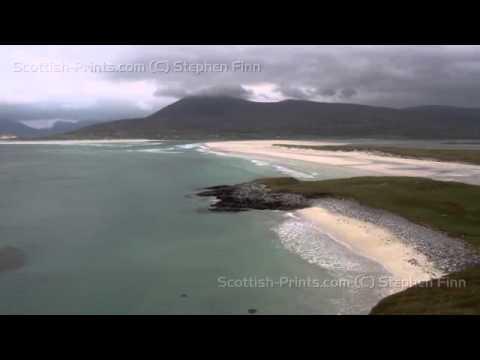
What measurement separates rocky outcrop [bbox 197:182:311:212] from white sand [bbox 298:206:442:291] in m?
3.91

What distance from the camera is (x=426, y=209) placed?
98.2 feet

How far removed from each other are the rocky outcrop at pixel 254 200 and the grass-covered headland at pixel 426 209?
1516 millimetres

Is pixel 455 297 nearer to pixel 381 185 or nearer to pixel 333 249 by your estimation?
pixel 333 249

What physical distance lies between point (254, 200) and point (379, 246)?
53.1ft

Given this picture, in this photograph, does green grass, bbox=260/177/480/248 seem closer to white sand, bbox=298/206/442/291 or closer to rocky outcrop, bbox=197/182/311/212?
rocky outcrop, bbox=197/182/311/212

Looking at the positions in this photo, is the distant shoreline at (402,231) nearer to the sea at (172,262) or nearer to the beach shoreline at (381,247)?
the beach shoreline at (381,247)

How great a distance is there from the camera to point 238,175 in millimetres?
59125

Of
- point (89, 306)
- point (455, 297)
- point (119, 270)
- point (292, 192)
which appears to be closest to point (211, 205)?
point (292, 192)

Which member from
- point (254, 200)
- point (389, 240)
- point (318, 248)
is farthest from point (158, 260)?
point (254, 200)

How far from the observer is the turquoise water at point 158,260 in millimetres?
18000

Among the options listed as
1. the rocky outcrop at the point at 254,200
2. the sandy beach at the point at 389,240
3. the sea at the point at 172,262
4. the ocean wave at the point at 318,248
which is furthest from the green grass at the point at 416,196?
the sea at the point at 172,262

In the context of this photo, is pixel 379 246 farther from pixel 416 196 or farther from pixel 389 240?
pixel 416 196

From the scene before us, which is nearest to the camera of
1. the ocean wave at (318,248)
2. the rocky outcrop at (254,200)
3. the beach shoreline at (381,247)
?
the beach shoreline at (381,247)

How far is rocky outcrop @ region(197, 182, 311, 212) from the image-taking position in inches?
1416
